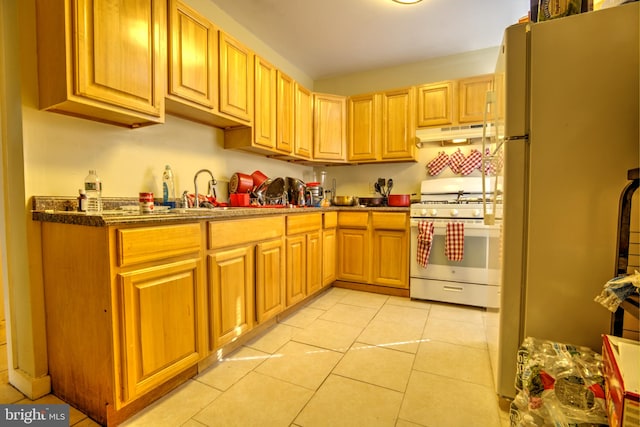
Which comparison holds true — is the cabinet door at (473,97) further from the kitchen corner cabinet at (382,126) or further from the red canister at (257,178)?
the red canister at (257,178)

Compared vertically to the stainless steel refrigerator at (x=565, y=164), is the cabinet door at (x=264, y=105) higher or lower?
higher

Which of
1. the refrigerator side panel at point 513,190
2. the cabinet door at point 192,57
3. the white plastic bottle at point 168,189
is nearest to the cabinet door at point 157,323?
the white plastic bottle at point 168,189

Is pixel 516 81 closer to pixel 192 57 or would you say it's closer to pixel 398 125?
pixel 192 57

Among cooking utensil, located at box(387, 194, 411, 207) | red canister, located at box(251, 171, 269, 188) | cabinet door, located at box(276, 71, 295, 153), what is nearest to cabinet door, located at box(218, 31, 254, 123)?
cabinet door, located at box(276, 71, 295, 153)

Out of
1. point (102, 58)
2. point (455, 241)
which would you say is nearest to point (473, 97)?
point (455, 241)

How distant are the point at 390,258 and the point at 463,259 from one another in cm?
65

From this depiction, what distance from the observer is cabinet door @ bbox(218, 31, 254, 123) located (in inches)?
81.0

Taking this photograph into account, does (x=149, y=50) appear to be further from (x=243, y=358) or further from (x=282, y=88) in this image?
(x=243, y=358)

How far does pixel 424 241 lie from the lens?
8.70ft

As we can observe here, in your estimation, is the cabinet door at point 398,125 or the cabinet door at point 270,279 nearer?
the cabinet door at point 270,279

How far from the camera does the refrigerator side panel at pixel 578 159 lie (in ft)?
3.52

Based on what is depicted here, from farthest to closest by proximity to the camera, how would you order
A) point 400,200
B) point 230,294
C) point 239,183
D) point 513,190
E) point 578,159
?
point 400,200 < point 239,183 < point 230,294 < point 513,190 < point 578,159

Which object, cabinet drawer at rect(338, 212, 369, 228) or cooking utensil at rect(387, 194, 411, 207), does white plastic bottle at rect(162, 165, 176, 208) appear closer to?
cabinet drawer at rect(338, 212, 369, 228)

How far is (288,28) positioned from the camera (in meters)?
2.64
